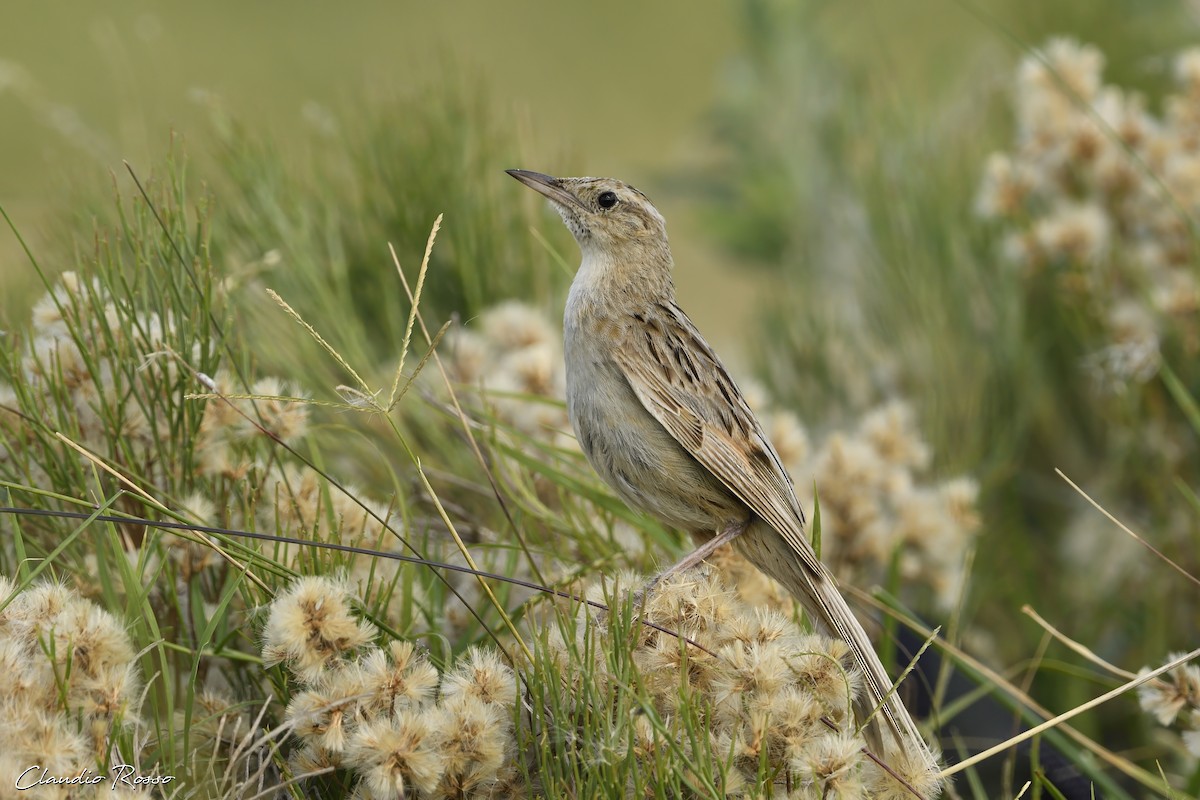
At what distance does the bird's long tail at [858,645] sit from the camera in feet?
6.48

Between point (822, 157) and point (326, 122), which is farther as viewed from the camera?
point (822, 157)

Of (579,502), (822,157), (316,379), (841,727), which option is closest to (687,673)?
(841,727)

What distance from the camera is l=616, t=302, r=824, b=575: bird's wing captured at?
251 centimetres

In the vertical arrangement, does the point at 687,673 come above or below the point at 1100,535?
below

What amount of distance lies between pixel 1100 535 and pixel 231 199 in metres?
2.73

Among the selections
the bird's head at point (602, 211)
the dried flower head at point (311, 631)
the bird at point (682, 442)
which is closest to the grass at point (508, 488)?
the dried flower head at point (311, 631)

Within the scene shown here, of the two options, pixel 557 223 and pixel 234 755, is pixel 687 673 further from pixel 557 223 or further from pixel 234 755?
pixel 557 223

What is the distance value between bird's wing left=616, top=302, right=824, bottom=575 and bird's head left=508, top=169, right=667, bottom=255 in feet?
0.83

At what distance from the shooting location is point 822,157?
500 cm
